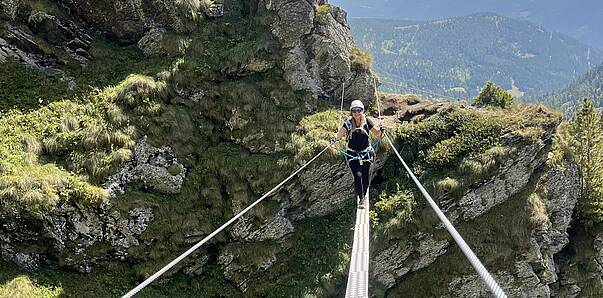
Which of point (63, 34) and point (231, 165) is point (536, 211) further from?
point (63, 34)

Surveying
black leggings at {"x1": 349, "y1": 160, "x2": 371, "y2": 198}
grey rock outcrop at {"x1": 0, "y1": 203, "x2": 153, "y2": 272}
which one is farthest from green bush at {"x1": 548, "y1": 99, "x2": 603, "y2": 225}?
grey rock outcrop at {"x1": 0, "y1": 203, "x2": 153, "y2": 272}

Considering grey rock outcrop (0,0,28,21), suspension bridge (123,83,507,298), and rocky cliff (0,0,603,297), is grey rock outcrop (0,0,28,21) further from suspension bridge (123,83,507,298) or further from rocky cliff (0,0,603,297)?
suspension bridge (123,83,507,298)

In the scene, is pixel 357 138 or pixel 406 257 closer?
pixel 357 138

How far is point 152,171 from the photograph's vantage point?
14516mm

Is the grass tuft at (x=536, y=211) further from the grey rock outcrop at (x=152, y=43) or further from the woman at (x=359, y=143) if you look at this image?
the grey rock outcrop at (x=152, y=43)

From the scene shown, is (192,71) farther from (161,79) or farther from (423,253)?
(423,253)

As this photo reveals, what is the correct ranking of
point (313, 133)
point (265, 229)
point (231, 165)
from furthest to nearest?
1. point (313, 133)
2. point (231, 165)
3. point (265, 229)

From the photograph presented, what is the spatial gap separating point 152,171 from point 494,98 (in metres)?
18.2

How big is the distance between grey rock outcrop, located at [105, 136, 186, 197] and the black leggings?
6.64m

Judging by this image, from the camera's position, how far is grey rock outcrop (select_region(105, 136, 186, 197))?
45.2 feet

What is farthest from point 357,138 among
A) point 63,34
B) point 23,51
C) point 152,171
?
point 23,51

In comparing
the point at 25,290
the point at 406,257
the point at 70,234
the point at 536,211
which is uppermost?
the point at 70,234

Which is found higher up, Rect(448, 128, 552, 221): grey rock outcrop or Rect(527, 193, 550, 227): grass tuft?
Rect(448, 128, 552, 221): grey rock outcrop

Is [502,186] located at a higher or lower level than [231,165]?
lower
